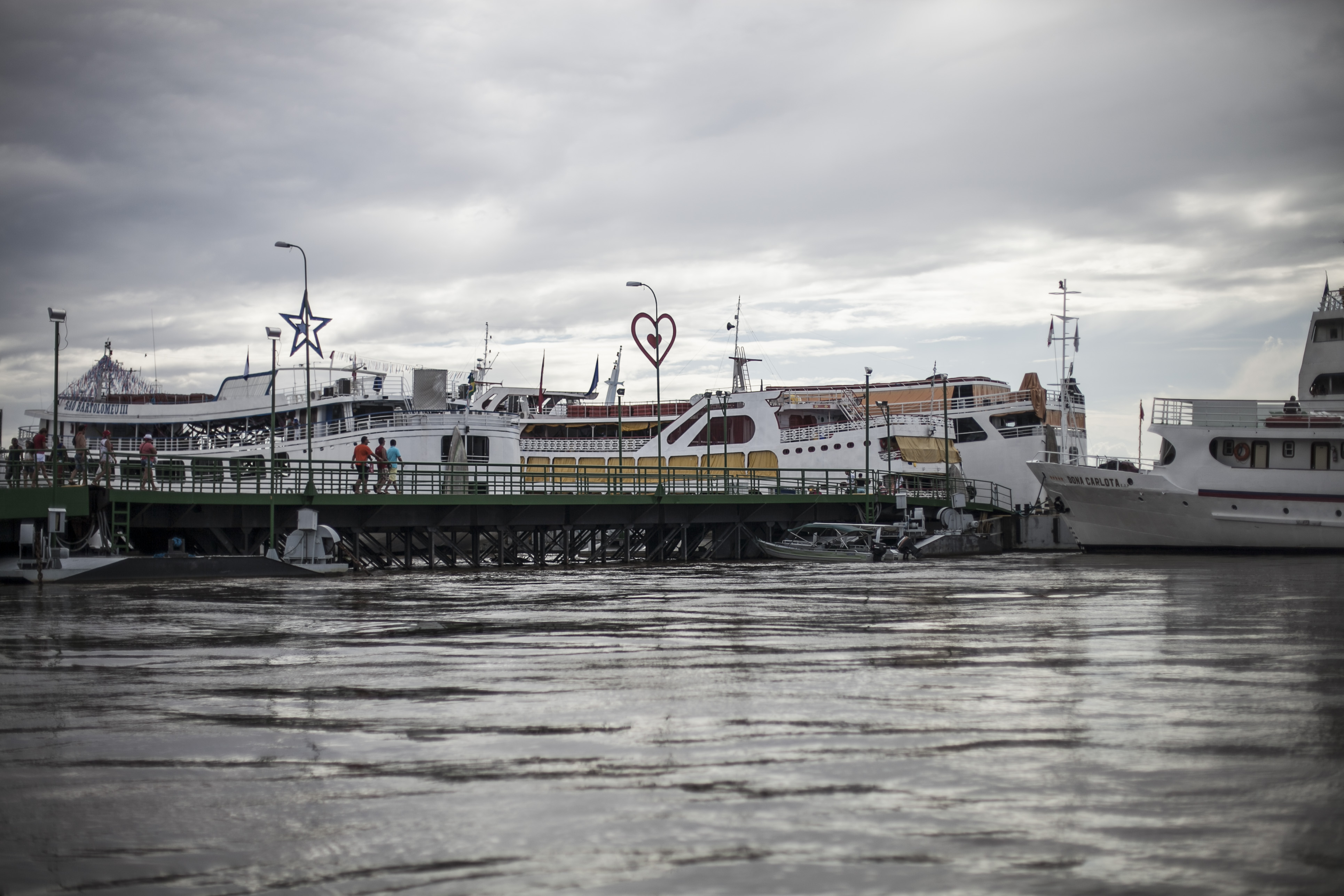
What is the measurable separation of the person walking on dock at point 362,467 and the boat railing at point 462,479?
0.07 meters

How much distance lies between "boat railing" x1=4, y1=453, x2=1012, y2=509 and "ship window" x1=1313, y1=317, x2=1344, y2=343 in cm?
1427

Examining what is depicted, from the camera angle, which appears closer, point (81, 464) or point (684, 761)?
point (684, 761)

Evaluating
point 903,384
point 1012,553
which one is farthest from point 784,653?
point 903,384

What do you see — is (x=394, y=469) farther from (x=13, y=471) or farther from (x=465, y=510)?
(x=13, y=471)

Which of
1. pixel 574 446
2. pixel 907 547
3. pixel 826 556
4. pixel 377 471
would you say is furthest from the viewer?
pixel 574 446

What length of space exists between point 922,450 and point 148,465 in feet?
113

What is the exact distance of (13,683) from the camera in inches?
317

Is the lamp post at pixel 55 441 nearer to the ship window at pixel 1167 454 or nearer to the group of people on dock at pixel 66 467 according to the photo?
the group of people on dock at pixel 66 467

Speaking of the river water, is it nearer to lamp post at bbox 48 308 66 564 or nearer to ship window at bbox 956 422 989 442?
lamp post at bbox 48 308 66 564

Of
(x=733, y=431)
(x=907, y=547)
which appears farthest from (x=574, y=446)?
(x=907, y=547)

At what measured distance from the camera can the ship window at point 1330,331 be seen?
120 ft

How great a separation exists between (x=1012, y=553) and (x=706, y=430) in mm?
19831

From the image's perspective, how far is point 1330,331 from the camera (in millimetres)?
36844

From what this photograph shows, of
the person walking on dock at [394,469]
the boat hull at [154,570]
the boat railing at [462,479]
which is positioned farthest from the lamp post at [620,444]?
the boat hull at [154,570]
